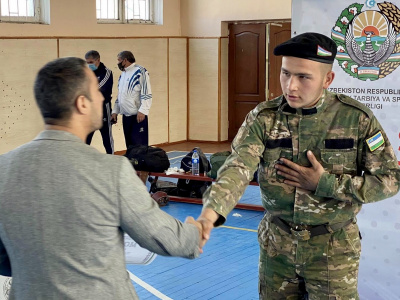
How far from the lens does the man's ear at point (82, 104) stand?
2121 millimetres

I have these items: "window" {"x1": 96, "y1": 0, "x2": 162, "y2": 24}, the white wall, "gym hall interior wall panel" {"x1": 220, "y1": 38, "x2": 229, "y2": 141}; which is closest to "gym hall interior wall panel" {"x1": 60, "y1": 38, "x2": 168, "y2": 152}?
"window" {"x1": 96, "y1": 0, "x2": 162, "y2": 24}

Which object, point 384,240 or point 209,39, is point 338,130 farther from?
point 209,39

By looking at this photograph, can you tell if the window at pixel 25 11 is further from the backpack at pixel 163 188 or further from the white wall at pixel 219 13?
the backpack at pixel 163 188

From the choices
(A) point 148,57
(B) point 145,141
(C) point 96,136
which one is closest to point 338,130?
(B) point 145,141

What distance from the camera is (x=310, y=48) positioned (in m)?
2.83

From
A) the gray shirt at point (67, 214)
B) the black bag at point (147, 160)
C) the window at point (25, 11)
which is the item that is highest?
the window at point (25, 11)

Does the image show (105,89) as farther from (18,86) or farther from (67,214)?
(67,214)

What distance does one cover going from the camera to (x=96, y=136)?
38.9 feet

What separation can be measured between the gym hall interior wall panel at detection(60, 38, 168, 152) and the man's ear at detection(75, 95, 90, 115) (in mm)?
9461

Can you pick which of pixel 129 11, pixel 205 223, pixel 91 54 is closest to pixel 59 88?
pixel 205 223

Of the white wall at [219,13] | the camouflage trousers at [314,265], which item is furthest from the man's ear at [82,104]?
the white wall at [219,13]

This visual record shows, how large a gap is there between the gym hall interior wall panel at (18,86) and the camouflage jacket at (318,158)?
793 cm

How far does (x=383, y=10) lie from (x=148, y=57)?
30.4 feet

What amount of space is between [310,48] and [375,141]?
19.8 inches
